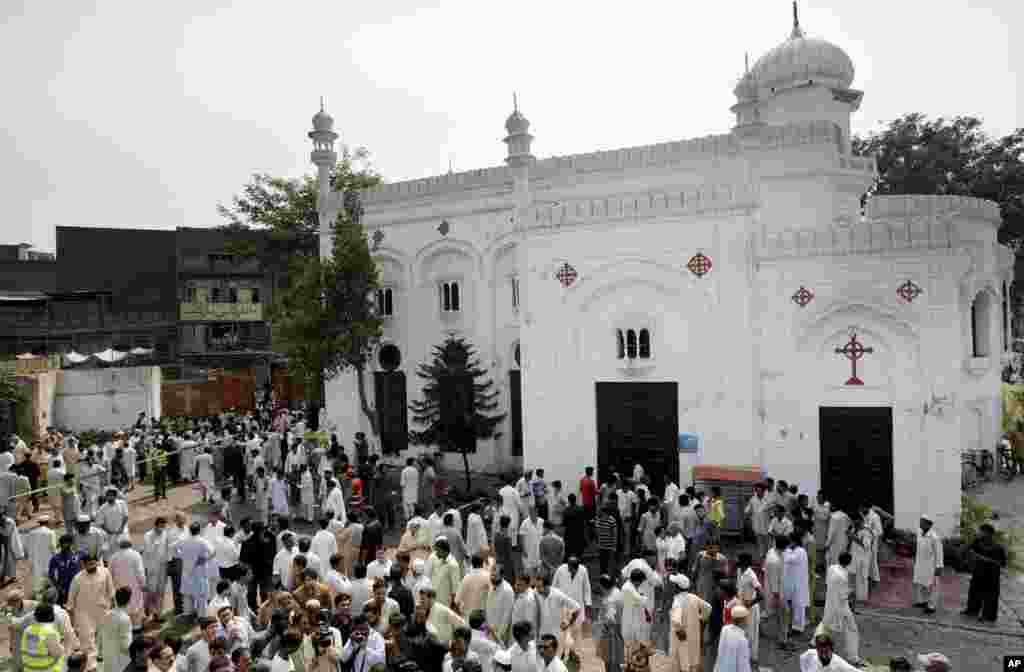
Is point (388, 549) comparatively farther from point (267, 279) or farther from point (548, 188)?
point (267, 279)

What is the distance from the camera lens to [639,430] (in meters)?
14.5

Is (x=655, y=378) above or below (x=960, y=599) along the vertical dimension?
above

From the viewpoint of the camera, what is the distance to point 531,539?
10.4m

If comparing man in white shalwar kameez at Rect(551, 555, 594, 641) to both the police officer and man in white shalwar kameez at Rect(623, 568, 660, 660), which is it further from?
the police officer

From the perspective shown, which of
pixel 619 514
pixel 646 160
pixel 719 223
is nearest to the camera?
pixel 619 514

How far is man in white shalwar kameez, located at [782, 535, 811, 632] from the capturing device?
8.57m

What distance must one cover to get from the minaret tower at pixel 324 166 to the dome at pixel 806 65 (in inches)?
473

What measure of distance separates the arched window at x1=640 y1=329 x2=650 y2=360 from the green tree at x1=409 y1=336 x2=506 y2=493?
477 centimetres

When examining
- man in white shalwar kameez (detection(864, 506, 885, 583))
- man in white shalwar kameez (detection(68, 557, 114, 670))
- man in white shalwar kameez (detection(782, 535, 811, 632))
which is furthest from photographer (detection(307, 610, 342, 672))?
man in white shalwar kameez (detection(864, 506, 885, 583))

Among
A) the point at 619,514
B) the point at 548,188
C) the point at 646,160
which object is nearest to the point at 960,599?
the point at 619,514

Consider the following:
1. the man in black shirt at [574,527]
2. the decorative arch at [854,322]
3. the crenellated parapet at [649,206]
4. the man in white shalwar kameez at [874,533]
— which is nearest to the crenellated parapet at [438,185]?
the crenellated parapet at [649,206]

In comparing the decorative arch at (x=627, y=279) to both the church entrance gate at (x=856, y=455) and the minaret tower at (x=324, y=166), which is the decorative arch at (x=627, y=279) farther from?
the minaret tower at (x=324, y=166)

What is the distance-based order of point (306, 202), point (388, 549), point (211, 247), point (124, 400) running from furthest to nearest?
point (211, 247) → point (306, 202) → point (124, 400) → point (388, 549)

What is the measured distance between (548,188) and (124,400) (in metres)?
16.0
